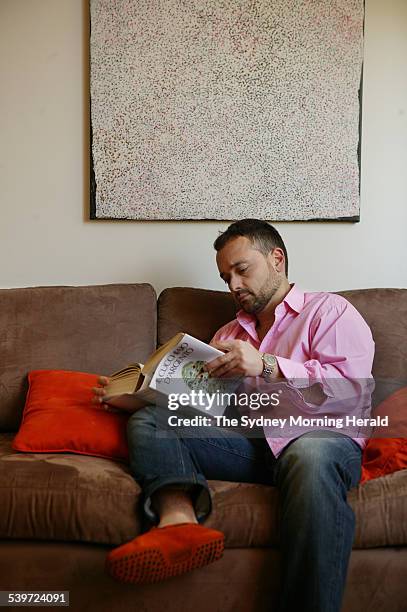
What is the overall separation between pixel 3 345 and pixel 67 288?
28 cm

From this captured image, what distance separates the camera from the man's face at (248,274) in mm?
1910

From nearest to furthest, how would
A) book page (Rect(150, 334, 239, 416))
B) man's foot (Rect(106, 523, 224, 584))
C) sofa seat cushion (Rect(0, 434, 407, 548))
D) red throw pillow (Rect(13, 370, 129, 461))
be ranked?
man's foot (Rect(106, 523, 224, 584)) → sofa seat cushion (Rect(0, 434, 407, 548)) → book page (Rect(150, 334, 239, 416)) → red throw pillow (Rect(13, 370, 129, 461))

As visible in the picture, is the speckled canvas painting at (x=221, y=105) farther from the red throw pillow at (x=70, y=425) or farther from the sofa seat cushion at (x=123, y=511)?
the sofa seat cushion at (x=123, y=511)

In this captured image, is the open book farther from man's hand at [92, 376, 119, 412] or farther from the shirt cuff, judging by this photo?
the shirt cuff

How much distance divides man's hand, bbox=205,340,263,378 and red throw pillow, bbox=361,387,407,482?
14.6 inches

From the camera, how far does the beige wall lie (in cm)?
241

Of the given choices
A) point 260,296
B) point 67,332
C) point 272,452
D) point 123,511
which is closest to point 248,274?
point 260,296

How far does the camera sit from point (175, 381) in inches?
64.6

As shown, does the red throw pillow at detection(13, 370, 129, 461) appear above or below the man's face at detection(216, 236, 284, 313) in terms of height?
below

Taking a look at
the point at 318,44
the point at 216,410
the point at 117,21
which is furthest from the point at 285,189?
the point at 216,410

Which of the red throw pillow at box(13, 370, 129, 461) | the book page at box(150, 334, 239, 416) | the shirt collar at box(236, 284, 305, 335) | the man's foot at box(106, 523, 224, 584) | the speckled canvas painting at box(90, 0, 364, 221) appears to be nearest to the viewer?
the man's foot at box(106, 523, 224, 584)

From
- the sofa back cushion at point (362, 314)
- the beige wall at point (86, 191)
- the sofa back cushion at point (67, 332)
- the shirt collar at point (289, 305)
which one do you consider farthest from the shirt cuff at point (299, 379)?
the beige wall at point (86, 191)

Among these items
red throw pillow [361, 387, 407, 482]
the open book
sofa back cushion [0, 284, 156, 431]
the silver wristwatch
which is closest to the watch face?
the silver wristwatch

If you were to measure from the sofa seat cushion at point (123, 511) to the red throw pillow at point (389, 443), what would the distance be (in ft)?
0.34
